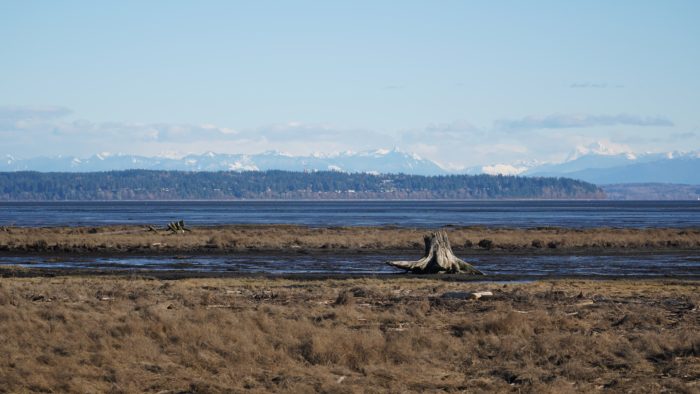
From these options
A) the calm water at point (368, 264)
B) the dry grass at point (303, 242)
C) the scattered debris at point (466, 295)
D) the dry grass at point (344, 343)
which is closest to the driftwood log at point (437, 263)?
the calm water at point (368, 264)

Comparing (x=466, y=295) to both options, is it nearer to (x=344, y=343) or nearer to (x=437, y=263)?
(x=344, y=343)

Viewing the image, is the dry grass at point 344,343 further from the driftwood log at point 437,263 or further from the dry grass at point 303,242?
the dry grass at point 303,242

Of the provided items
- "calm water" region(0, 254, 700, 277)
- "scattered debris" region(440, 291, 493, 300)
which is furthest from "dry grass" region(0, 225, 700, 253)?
"scattered debris" region(440, 291, 493, 300)

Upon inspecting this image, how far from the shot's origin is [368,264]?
47.8 m

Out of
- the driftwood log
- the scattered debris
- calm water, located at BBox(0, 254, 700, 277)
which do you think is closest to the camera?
the scattered debris

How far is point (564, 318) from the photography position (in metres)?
23.1

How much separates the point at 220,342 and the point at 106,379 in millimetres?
2924

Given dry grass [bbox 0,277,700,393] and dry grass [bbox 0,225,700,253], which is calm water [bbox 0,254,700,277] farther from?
dry grass [bbox 0,277,700,393]

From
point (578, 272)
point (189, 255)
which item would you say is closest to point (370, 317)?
point (578, 272)

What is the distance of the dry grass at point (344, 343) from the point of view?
17078 millimetres

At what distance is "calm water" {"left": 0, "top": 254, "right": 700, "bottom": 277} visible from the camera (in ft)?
140

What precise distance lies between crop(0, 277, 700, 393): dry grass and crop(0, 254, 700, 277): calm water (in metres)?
14.5

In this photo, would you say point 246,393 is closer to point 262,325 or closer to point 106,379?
point 106,379

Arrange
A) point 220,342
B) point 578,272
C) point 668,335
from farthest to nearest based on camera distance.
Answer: point 578,272 → point 668,335 → point 220,342
